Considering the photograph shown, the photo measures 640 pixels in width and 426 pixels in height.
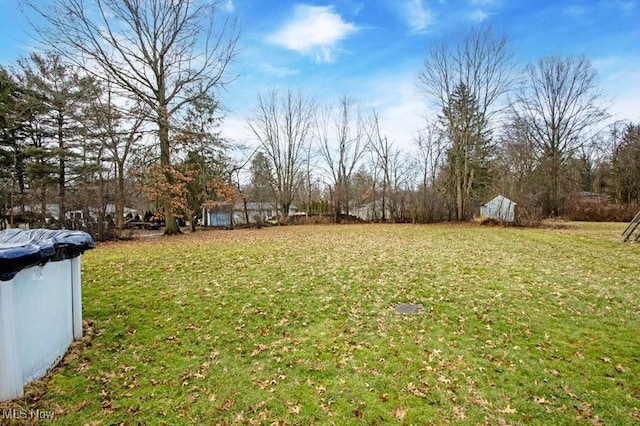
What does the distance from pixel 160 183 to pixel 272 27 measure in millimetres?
8259

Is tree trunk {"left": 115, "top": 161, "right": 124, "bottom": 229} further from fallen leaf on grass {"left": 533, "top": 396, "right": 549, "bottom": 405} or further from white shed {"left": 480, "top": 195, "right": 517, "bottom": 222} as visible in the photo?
white shed {"left": 480, "top": 195, "right": 517, "bottom": 222}

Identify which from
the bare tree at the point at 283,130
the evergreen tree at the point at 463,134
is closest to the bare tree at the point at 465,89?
the evergreen tree at the point at 463,134

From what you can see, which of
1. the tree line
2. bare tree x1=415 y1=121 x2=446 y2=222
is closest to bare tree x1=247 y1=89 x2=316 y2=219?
the tree line

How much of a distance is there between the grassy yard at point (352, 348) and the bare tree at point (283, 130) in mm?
20723

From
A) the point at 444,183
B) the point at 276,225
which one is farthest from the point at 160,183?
the point at 444,183

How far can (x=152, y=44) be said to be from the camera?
1397 cm

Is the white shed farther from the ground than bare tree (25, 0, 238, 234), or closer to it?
closer to it

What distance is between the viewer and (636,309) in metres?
4.58

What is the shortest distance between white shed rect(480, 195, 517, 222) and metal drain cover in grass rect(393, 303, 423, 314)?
1588cm

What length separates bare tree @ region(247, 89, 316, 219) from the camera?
1064 inches

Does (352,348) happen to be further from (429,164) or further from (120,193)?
(429,164)

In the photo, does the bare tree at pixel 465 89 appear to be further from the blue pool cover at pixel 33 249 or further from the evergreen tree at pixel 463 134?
the blue pool cover at pixel 33 249

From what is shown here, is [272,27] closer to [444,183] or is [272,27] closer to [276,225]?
[276,225]

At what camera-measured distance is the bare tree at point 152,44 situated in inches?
493
